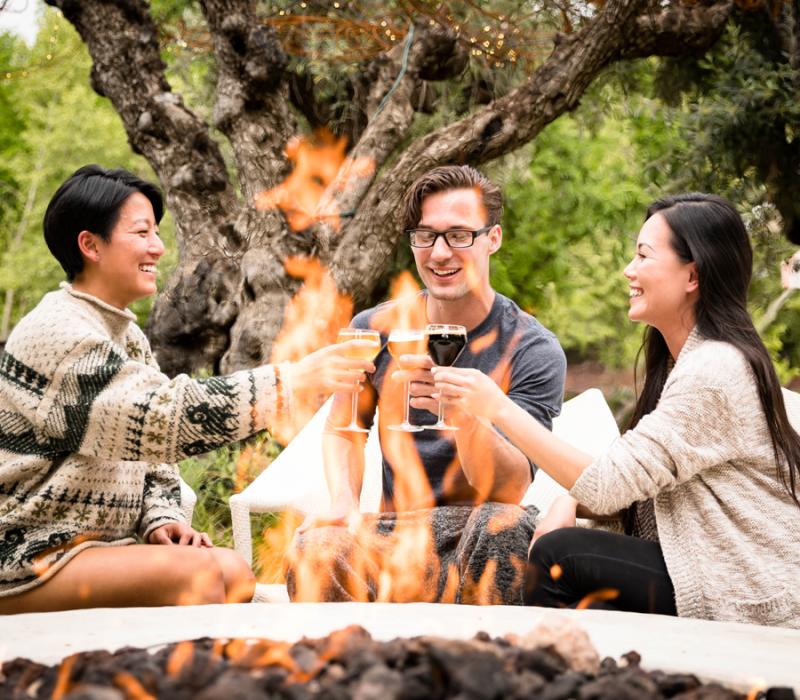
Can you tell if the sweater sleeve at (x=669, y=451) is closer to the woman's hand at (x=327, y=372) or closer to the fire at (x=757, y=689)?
the woman's hand at (x=327, y=372)

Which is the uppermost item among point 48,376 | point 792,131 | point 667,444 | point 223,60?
point 223,60

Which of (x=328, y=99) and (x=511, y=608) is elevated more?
(x=328, y=99)

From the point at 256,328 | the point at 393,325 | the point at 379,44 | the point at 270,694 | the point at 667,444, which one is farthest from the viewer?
the point at 379,44

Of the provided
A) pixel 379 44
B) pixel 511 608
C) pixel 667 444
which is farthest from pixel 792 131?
pixel 511 608

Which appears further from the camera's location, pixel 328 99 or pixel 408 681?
pixel 328 99

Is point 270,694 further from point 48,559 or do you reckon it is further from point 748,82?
point 748,82

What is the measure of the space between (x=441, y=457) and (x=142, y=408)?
124 cm

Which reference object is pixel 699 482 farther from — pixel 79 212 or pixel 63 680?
pixel 79 212

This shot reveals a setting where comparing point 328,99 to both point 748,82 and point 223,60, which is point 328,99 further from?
point 748,82

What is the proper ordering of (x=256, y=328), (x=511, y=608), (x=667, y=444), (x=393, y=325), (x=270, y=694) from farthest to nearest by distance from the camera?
1. (x=256, y=328)
2. (x=393, y=325)
3. (x=667, y=444)
4. (x=511, y=608)
5. (x=270, y=694)

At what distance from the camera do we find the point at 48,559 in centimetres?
270

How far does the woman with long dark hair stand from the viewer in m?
2.55

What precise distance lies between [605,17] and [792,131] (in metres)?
1.67

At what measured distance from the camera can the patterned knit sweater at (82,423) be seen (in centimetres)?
254
